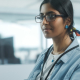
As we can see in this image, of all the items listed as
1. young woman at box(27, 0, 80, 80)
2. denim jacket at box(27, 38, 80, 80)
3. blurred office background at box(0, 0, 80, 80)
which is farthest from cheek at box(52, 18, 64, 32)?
blurred office background at box(0, 0, 80, 80)

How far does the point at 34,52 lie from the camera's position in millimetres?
2580

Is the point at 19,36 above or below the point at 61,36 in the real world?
below

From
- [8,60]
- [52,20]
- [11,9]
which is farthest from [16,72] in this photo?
[52,20]

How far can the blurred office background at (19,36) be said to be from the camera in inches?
94.7

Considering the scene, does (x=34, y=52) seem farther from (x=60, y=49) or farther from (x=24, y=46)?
(x=60, y=49)

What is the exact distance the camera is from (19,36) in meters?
2.45

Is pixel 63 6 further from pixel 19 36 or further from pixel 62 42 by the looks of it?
pixel 19 36

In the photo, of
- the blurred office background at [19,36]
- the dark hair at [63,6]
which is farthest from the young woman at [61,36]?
the blurred office background at [19,36]

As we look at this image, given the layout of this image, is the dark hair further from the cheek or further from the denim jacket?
the denim jacket

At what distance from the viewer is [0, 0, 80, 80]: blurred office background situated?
7.89 ft

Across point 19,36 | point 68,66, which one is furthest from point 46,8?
point 19,36

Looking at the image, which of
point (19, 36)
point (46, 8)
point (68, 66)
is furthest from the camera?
point (19, 36)

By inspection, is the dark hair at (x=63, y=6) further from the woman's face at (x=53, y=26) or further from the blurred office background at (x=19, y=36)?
the blurred office background at (x=19, y=36)

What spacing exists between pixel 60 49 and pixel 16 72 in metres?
1.60
